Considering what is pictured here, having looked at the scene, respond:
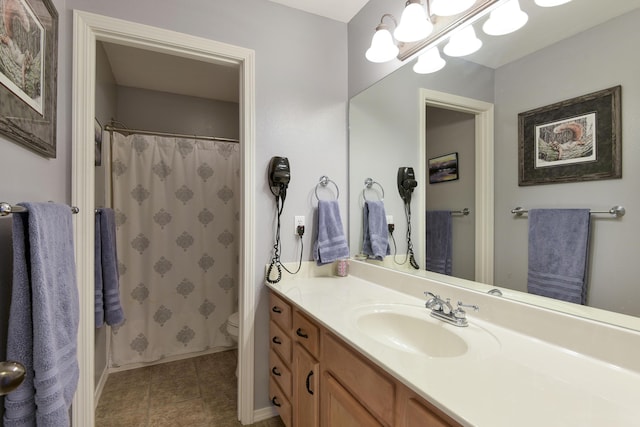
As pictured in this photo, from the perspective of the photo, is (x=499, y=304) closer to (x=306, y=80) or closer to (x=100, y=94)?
(x=306, y=80)

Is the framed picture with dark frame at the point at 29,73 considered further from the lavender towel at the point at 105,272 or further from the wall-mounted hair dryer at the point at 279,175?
the wall-mounted hair dryer at the point at 279,175

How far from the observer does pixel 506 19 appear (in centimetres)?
108

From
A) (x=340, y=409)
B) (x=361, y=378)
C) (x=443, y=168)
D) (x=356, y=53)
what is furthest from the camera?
(x=356, y=53)

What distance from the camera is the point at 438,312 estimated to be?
114 cm

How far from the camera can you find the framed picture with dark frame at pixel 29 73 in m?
0.78

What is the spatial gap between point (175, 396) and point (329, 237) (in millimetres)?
1509

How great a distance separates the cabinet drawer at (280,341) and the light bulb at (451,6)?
5.22 feet

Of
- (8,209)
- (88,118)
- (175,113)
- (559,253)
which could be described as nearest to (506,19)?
(559,253)

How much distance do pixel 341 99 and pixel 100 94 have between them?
5.54 ft

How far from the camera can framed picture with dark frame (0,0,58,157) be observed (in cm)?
78

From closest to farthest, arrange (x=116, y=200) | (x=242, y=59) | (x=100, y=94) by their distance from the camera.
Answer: (x=242, y=59) < (x=100, y=94) < (x=116, y=200)

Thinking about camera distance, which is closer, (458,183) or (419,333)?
(419,333)

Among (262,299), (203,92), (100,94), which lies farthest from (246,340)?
(203,92)

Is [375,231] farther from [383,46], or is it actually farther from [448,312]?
[383,46]
